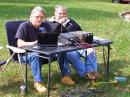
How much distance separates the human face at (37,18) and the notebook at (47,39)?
0.64 metres

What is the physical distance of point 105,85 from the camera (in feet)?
25.7

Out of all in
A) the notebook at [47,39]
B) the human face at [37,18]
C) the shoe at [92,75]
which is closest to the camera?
the notebook at [47,39]

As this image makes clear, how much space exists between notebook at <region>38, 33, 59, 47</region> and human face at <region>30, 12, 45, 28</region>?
641mm

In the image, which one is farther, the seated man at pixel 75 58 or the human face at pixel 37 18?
the seated man at pixel 75 58

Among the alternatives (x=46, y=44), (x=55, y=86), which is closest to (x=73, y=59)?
(x=55, y=86)

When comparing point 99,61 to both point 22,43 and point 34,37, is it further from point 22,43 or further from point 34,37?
point 22,43

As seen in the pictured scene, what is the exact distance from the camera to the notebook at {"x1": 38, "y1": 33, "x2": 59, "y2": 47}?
22.6ft

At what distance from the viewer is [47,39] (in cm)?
692

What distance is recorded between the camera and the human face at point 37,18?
7.42m

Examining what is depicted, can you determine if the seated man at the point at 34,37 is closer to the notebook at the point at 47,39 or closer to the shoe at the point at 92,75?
the notebook at the point at 47,39

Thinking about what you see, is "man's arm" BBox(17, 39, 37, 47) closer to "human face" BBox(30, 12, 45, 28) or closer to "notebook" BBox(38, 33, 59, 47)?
"notebook" BBox(38, 33, 59, 47)

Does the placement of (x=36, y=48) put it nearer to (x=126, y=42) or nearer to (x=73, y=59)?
(x=73, y=59)

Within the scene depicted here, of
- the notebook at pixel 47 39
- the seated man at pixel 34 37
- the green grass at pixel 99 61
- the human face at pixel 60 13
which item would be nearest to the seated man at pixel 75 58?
the human face at pixel 60 13

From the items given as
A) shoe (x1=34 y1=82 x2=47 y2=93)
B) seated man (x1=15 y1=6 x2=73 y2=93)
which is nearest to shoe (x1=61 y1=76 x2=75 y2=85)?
seated man (x1=15 y1=6 x2=73 y2=93)
